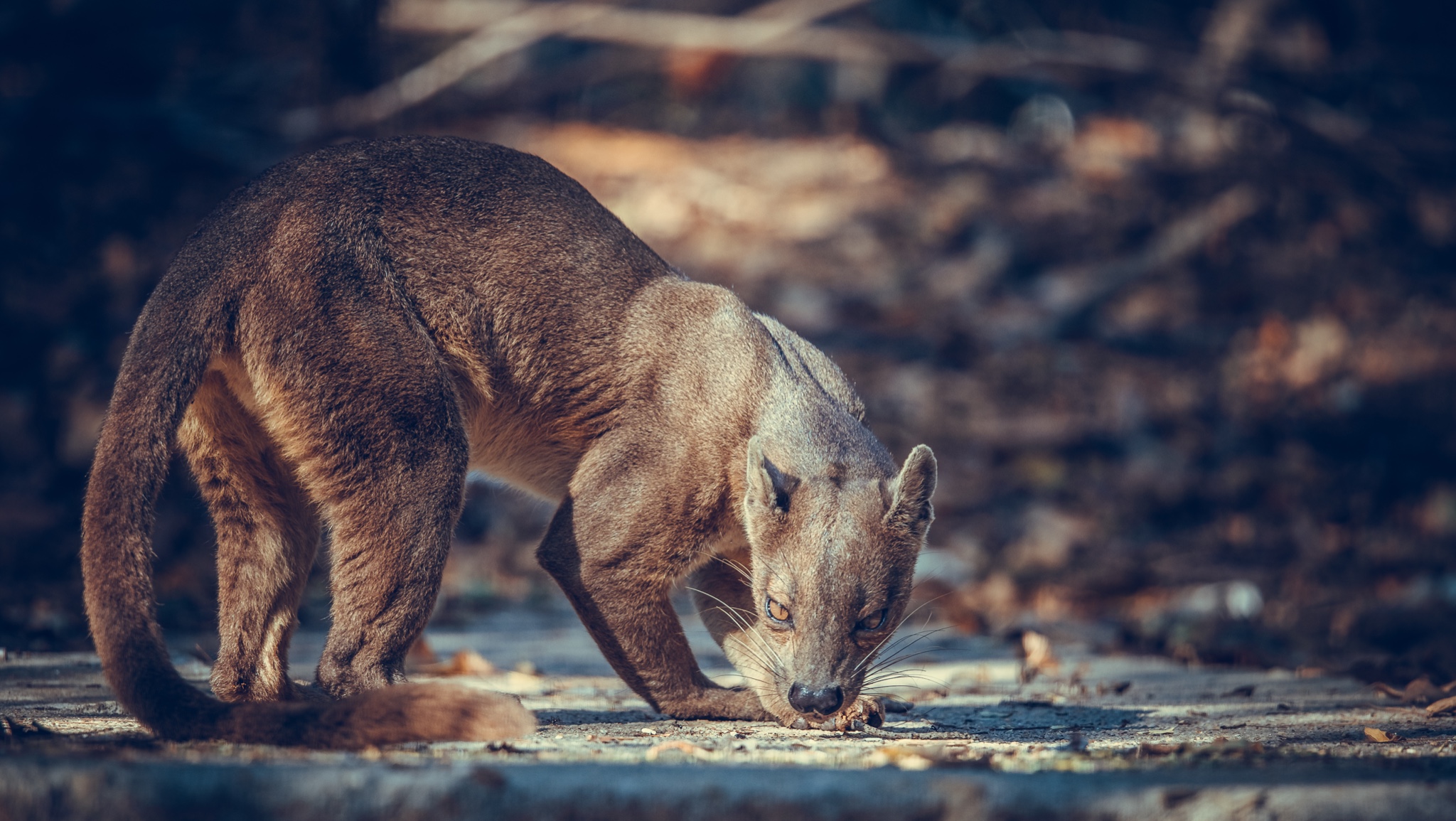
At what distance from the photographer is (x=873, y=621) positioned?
434cm

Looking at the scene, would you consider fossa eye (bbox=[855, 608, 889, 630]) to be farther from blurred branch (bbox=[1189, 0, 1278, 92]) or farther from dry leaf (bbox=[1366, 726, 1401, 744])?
blurred branch (bbox=[1189, 0, 1278, 92])

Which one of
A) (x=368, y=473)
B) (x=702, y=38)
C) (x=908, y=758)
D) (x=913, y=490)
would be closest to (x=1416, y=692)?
(x=913, y=490)

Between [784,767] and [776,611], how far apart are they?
5.25ft

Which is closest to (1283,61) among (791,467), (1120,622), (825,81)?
(825,81)

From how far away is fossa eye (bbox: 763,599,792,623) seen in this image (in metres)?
4.38

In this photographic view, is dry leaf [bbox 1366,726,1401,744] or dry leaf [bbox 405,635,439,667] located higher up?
dry leaf [bbox 405,635,439,667]

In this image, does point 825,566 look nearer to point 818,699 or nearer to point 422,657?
point 818,699

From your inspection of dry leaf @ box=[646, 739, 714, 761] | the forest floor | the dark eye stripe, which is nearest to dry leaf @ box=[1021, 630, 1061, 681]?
the forest floor

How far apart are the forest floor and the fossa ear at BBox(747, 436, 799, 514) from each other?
729mm

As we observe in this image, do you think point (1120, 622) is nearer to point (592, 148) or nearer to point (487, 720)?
point (487, 720)

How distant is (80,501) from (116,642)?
5022mm

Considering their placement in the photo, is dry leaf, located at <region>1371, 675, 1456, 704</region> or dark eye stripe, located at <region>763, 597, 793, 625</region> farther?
dry leaf, located at <region>1371, 675, 1456, 704</region>

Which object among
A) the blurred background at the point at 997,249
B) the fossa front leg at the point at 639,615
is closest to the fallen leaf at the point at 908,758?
the fossa front leg at the point at 639,615

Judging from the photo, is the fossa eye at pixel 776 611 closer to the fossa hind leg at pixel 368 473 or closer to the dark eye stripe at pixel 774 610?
the dark eye stripe at pixel 774 610
